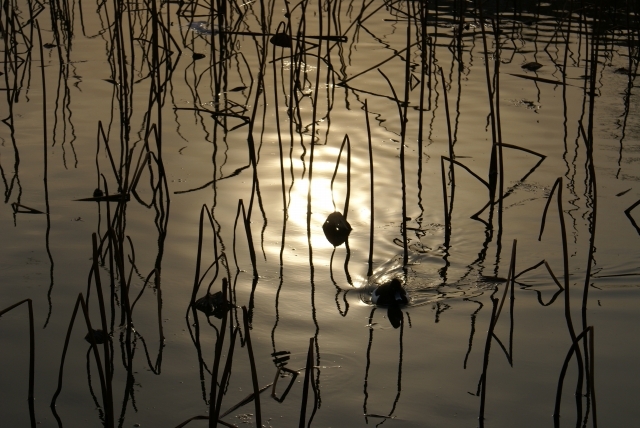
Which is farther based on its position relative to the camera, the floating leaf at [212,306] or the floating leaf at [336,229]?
the floating leaf at [336,229]

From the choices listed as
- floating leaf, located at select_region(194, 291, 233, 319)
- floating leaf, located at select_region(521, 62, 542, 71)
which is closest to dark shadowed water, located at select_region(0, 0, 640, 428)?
floating leaf, located at select_region(194, 291, 233, 319)

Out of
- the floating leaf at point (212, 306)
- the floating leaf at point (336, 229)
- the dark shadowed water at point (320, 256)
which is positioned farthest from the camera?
the floating leaf at point (336, 229)

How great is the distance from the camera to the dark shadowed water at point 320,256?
194cm

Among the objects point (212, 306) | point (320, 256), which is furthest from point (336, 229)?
point (212, 306)

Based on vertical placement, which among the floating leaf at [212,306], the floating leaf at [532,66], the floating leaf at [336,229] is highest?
the floating leaf at [532,66]

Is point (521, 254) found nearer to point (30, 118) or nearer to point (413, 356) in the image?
point (413, 356)

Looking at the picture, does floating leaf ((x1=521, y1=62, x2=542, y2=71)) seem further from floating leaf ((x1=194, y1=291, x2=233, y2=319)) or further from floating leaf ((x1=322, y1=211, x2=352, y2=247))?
floating leaf ((x1=194, y1=291, x2=233, y2=319))

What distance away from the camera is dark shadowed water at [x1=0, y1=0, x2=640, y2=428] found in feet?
6.36

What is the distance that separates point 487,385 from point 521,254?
2.69ft

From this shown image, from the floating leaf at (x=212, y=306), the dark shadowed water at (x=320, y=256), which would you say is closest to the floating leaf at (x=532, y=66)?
the dark shadowed water at (x=320, y=256)

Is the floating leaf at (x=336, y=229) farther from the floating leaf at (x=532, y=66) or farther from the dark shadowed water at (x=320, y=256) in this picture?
the floating leaf at (x=532, y=66)

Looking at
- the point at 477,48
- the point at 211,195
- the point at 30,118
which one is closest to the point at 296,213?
the point at 211,195

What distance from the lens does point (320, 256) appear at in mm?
2723

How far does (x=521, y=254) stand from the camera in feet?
9.02
